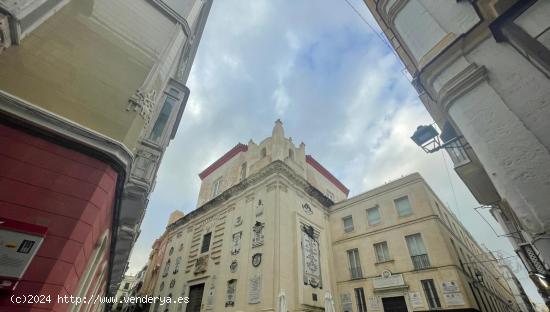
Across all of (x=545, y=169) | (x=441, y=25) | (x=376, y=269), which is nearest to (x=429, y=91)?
(x=441, y=25)

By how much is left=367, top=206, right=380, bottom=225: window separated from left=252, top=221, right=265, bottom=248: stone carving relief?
26.8ft

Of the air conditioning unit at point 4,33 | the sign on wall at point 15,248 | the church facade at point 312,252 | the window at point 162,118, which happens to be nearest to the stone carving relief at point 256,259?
the church facade at point 312,252

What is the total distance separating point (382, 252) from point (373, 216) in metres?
2.70

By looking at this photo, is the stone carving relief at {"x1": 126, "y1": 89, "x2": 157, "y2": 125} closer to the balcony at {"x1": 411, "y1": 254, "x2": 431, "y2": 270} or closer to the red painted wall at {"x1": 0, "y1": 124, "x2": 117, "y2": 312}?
the red painted wall at {"x1": 0, "y1": 124, "x2": 117, "y2": 312}

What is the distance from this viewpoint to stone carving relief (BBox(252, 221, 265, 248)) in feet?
51.3

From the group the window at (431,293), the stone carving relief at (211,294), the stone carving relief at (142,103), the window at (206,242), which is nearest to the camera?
the stone carving relief at (142,103)

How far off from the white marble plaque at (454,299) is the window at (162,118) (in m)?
16.2

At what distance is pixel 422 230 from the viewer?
48.8 feet

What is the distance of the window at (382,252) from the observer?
15.7m

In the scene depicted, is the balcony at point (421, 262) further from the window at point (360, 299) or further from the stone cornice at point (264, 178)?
the stone cornice at point (264, 178)

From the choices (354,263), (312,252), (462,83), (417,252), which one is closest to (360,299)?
(354,263)

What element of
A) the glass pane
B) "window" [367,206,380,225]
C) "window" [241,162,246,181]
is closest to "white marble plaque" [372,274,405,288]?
the glass pane

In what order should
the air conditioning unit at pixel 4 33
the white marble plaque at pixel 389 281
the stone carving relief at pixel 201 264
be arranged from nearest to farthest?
the air conditioning unit at pixel 4 33
the white marble plaque at pixel 389 281
the stone carving relief at pixel 201 264

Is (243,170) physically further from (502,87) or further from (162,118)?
(502,87)
